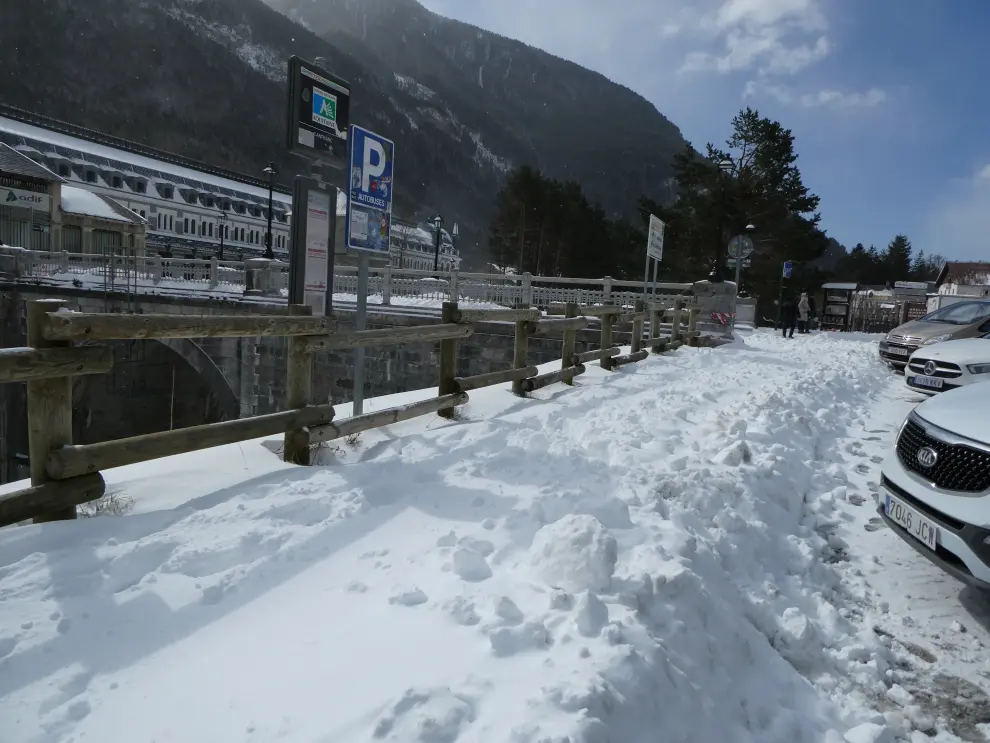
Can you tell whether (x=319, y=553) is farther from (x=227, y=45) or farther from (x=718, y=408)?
(x=227, y=45)

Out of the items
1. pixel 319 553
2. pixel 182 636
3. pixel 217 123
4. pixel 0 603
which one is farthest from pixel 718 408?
pixel 217 123

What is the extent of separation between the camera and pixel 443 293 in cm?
1969

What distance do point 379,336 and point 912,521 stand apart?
397 cm

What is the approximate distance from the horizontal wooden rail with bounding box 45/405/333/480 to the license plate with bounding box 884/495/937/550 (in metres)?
3.77

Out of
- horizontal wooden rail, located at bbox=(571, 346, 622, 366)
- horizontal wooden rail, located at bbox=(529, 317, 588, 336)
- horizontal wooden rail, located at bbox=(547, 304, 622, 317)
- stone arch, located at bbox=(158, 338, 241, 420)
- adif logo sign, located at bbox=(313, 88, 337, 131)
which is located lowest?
stone arch, located at bbox=(158, 338, 241, 420)

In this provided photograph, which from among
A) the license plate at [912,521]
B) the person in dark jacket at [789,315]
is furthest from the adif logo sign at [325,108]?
the person in dark jacket at [789,315]

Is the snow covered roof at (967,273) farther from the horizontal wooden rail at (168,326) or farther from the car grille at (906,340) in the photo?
the horizontal wooden rail at (168,326)

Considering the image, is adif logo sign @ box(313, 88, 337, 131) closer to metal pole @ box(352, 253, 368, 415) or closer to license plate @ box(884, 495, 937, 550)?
metal pole @ box(352, 253, 368, 415)

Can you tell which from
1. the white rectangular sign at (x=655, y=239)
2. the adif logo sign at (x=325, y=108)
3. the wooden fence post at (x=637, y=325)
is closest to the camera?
the adif logo sign at (x=325, y=108)

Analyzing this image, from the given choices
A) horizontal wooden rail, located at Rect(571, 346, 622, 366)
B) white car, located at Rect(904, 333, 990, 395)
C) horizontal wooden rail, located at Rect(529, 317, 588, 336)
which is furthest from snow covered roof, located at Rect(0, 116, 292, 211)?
white car, located at Rect(904, 333, 990, 395)

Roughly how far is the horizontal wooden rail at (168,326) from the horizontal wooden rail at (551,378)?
351cm

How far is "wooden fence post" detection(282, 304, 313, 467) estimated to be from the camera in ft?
14.6

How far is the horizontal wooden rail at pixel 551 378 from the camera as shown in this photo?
7.72 m

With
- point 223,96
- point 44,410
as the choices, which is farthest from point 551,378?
point 223,96
